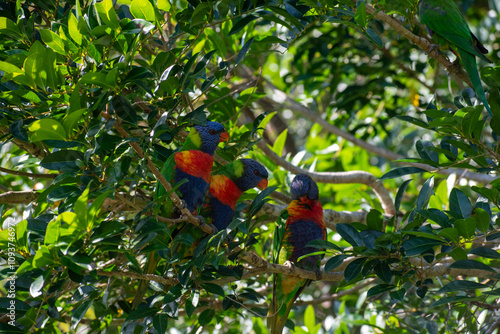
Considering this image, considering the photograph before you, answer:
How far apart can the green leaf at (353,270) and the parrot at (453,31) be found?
103cm

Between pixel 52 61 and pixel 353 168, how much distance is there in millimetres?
2995

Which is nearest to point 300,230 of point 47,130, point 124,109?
point 124,109

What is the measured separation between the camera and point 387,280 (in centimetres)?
168

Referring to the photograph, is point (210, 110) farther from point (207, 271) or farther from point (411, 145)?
point (411, 145)

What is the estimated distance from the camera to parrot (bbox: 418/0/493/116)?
6.95ft

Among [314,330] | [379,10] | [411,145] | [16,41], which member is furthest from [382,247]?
[411,145]

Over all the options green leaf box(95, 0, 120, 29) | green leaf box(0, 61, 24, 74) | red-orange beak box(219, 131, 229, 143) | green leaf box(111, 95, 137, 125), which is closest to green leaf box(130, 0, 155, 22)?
green leaf box(95, 0, 120, 29)

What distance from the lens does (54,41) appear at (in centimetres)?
156

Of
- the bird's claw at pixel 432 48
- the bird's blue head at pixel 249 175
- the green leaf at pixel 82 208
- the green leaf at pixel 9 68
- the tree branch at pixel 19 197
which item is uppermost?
the bird's claw at pixel 432 48

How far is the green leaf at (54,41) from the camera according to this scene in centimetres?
152

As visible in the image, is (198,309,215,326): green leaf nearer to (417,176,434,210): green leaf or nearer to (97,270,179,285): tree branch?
(97,270,179,285): tree branch

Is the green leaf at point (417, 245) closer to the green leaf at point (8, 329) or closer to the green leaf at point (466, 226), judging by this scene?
the green leaf at point (466, 226)

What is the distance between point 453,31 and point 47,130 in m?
1.96

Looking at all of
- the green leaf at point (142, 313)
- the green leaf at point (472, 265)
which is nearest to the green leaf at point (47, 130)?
the green leaf at point (142, 313)
